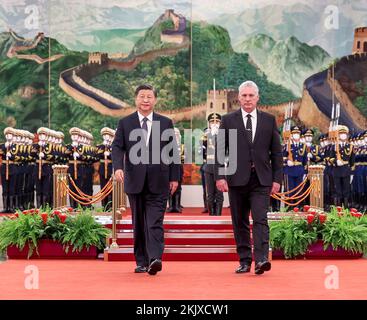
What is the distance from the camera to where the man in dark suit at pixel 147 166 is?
7.88m

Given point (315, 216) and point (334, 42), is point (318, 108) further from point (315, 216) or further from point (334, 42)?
point (315, 216)

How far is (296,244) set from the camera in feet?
33.0

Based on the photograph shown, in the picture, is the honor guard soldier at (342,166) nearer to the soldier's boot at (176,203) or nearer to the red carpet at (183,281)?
the soldier's boot at (176,203)

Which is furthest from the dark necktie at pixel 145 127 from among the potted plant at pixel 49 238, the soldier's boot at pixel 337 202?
the soldier's boot at pixel 337 202

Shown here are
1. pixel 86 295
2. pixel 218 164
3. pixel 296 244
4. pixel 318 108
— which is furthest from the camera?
pixel 318 108

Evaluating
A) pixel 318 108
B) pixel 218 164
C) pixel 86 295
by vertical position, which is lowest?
pixel 86 295

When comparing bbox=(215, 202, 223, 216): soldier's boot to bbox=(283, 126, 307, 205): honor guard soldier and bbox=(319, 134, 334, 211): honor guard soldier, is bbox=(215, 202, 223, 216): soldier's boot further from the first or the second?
bbox=(319, 134, 334, 211): honor guard soldier

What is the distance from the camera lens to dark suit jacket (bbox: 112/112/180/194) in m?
7.91

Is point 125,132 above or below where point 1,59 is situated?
below

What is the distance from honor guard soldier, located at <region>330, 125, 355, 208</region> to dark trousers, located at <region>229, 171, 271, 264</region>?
845 centimetres

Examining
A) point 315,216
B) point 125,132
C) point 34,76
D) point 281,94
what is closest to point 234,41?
point 281,94

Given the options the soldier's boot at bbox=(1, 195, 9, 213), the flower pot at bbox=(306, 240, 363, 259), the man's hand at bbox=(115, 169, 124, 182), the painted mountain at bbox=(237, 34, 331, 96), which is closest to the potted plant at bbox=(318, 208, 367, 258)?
the flower pot at bbox=(306, 240, 363, 259)

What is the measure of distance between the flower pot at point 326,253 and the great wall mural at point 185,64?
29.9 ft

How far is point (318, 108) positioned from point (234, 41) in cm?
251
